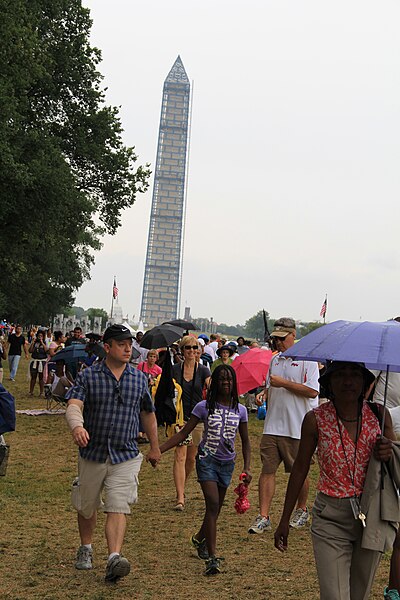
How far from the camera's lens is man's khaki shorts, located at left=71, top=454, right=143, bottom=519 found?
6422mm

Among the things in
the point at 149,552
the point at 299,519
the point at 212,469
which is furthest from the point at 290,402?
the point at 149,552

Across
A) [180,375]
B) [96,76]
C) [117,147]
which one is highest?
[96,76]

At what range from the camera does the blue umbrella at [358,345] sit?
4.36 metres

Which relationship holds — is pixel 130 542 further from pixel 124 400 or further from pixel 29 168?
pixel 29 168

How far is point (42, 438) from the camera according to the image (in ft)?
52.1

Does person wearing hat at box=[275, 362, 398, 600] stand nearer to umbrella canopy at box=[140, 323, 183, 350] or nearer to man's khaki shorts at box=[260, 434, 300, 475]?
man's khaki shorts at box=[260, 434, 300, 475]

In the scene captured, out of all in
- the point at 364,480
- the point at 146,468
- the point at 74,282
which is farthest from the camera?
the point at 74,282

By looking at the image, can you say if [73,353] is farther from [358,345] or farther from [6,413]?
[358,345]

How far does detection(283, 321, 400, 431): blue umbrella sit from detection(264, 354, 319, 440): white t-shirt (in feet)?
12.0

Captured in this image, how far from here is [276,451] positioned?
8477 mm

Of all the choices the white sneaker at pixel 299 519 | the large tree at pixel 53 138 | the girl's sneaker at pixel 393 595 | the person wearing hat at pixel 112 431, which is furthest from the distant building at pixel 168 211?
the girl's sneaker at pixel 393 595

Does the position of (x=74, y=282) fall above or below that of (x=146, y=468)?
above

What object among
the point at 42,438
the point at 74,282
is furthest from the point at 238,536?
the point at 74,282

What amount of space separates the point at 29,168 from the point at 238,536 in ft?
63.7
